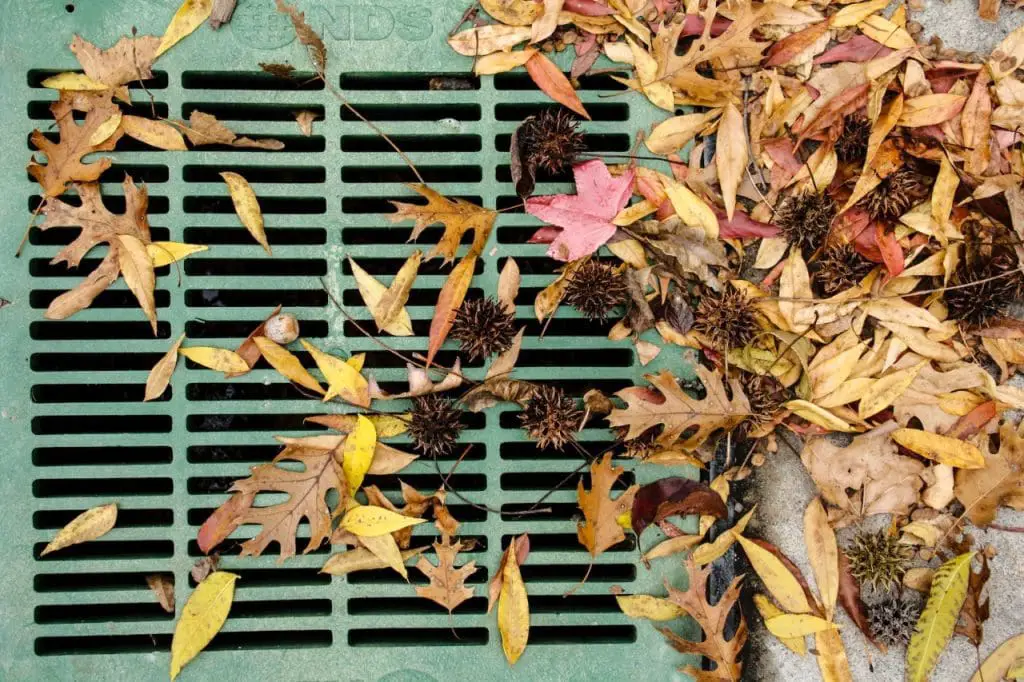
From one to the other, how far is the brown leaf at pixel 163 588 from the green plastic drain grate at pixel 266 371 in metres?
0.02

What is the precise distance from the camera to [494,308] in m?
1.60

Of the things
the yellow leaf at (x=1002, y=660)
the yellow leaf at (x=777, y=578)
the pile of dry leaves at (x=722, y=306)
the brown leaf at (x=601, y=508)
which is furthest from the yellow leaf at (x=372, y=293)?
the yellow leaf at (x=1002, y=660)

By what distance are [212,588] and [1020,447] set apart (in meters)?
1.83

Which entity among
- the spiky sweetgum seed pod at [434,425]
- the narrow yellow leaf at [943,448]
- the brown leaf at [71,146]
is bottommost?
the narrow yellow leaf at [943,448]

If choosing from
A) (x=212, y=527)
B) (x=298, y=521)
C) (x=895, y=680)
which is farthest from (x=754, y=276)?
(x=212, y=527)

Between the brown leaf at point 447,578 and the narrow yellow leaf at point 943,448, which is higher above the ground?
the narrow yellow leaf at point 943,448

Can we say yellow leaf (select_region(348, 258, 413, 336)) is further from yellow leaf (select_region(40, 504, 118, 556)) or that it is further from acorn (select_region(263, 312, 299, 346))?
yellow leaf (select_region(40, 504, 118, 556))

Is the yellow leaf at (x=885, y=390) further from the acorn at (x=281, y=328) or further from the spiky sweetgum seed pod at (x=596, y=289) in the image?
the acorn at (x=281, y=328)

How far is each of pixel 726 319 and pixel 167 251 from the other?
124cm

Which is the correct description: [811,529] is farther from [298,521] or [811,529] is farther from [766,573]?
[298,521]

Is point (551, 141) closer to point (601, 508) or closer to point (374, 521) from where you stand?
point (601, 508)

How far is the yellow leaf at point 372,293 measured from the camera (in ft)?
5.33

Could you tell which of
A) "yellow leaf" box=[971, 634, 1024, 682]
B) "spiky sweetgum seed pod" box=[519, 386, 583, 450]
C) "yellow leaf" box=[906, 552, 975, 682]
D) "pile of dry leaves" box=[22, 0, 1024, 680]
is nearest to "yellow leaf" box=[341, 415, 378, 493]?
"pile of dry leaves" box=[22, 0, 1024, 680]

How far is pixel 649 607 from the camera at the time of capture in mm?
1633
